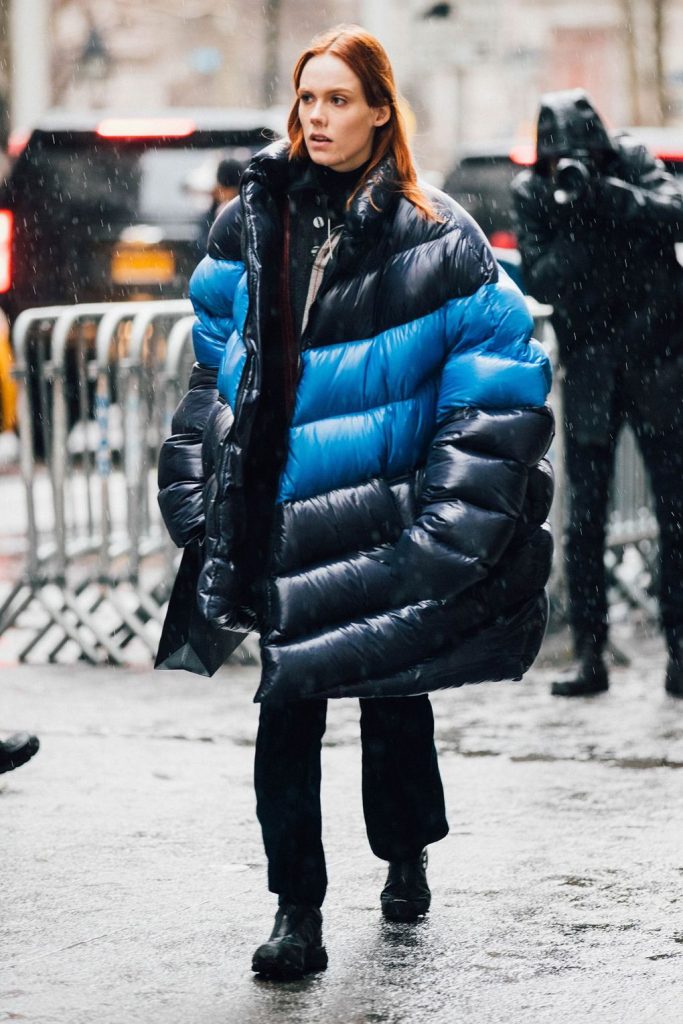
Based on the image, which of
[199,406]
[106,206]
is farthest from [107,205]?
[199,406]

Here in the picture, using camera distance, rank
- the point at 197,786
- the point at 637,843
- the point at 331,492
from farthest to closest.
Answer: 1. the point at 197,786
2. the point at 637,843
3. the point at 331,492

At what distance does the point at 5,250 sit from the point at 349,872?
9301 millimetres

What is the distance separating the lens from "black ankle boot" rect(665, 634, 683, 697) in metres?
7.23

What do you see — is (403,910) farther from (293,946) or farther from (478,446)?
(478,446)

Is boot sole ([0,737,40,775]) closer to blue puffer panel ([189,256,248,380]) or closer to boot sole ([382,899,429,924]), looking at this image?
boot sole ([382,899,429,924])

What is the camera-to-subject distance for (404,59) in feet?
104

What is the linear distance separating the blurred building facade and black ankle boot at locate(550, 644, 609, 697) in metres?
27.0

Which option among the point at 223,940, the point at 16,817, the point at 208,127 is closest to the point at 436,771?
the point at 223,940

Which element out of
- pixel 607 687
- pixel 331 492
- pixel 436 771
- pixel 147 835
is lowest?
pixel 607 687

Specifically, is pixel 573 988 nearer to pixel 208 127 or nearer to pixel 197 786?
pixel 197 786

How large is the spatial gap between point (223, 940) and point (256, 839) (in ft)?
2.73

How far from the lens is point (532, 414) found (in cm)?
417

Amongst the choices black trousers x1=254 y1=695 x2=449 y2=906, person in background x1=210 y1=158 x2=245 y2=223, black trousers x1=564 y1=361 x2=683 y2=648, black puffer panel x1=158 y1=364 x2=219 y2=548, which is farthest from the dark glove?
black trousers x1=254 y1=695 x2=449 y2=906

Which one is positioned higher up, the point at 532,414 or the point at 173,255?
the point at 532,414
